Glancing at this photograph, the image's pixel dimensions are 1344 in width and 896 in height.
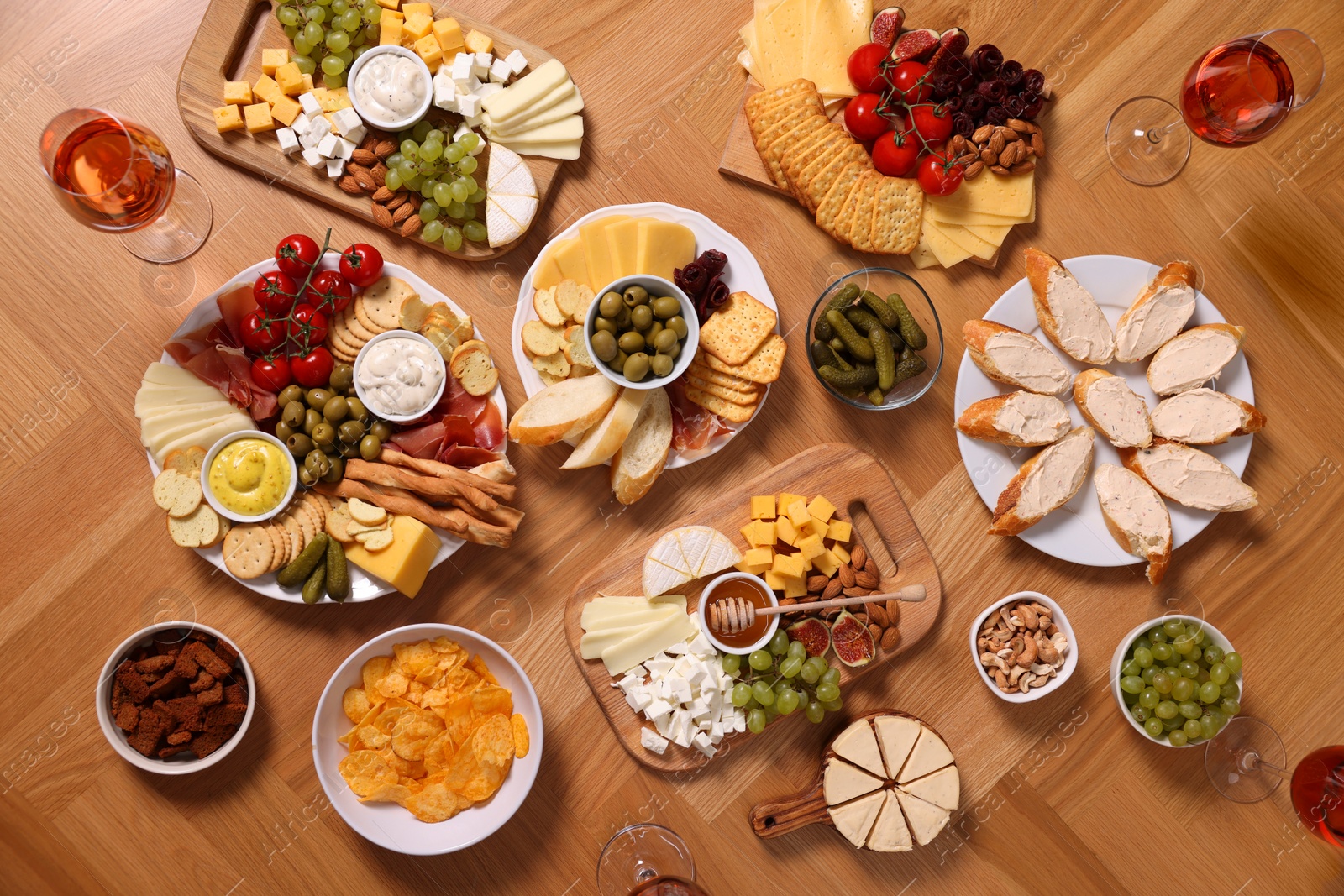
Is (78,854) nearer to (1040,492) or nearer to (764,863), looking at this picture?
(764,863)

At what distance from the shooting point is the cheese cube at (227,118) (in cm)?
160

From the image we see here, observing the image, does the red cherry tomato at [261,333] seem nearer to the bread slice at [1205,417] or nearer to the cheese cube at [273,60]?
the cheese cube at [273,60]

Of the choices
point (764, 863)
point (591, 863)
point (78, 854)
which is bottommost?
point (78, 854)

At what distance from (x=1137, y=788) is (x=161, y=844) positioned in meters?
2.07

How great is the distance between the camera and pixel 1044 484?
1672 millimetres

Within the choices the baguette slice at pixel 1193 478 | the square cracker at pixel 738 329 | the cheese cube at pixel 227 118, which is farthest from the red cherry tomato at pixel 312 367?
the baguette slice at pixel 1193 478

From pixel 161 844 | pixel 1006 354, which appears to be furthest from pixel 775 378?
pixel 161 844

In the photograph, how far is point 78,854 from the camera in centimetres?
165

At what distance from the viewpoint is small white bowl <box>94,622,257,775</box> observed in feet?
5.00

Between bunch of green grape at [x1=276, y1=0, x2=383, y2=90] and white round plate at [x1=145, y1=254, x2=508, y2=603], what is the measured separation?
1.28 ft

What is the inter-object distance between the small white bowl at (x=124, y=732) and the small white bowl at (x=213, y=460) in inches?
8.8

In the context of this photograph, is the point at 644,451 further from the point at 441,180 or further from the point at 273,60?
the point at 273,60

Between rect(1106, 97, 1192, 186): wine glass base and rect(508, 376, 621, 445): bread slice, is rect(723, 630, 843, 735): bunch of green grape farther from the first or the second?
rect(1106, 97, 1192, 186): wine glass base

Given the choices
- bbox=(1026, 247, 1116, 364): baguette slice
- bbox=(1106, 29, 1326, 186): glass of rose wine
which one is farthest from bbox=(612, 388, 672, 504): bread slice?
bbox=(1106, 29, 1326, 186): glass of rose wine
